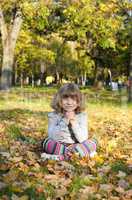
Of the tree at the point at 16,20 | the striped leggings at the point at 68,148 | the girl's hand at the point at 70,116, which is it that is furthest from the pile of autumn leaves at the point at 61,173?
the tree at the point at 16,20

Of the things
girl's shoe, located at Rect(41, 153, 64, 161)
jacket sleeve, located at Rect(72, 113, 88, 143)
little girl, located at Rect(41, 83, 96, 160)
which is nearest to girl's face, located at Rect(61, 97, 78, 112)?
little girl, located at Rect(41, 83, 96, 160)

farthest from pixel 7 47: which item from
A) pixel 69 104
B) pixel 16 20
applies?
pixel 69 104

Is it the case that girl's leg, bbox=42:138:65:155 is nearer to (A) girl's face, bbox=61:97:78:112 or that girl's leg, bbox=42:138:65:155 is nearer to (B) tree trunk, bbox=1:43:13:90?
(A) girl's face, bbox=61:97:78:112

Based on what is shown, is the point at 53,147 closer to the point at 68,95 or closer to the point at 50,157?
the point at 50,157

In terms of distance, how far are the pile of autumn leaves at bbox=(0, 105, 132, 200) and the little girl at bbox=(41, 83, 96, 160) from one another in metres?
0.20

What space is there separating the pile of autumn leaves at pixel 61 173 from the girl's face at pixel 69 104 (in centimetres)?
70

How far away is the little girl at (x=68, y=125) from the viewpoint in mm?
7223

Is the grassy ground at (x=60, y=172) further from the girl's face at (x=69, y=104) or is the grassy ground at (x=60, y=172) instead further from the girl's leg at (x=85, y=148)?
the girl's face at (x=69, y=104)

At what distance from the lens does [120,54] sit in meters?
56.0

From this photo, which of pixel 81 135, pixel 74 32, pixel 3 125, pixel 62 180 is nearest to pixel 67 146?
pixel 81 135

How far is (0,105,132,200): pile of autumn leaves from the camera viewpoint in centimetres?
528

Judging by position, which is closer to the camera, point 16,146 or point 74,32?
point 16,146

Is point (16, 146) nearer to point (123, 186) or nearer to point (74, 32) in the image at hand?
point (123, 186)

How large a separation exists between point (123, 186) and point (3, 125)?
5192 millimetres
